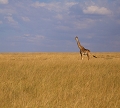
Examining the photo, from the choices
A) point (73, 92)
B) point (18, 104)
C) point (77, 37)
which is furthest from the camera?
point (77, 37)

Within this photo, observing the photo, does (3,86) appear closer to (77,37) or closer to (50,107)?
(50,107)

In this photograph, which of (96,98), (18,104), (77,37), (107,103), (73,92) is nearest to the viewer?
(18,104)

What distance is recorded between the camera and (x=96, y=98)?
5.34 m

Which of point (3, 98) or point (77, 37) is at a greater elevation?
point (77, 37)

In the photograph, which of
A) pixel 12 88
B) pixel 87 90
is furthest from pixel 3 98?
pixel 87 90

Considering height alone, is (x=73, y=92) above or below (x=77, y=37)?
below

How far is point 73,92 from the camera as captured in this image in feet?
19.5

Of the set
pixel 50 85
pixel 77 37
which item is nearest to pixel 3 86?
pixel 50 85

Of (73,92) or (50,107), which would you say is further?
(73,92)

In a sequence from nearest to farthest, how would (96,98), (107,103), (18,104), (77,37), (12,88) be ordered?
(18,104)
(107,103)
(96,98)
(12,88)
(77,37)

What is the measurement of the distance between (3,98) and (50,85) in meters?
1.87

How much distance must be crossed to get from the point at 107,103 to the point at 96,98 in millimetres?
437

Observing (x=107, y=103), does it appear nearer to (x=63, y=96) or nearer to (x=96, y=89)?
(x=63, y=96)

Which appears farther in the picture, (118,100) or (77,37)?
(77,37)
